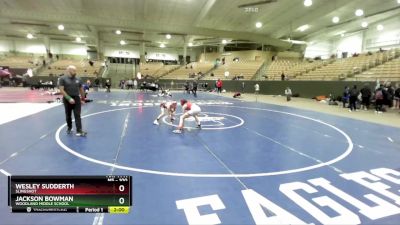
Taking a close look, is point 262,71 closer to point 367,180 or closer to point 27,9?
point 27,9

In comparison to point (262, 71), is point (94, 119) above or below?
below

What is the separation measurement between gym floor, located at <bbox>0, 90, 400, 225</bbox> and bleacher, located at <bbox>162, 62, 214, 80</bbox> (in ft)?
110

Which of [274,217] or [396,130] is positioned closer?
[274,217]

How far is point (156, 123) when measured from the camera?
34.0 feet

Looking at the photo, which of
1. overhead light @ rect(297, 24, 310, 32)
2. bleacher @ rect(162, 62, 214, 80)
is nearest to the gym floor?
overhead light @ rect(297, 24, 310, 32)

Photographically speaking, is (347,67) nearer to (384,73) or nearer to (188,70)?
(384,73)

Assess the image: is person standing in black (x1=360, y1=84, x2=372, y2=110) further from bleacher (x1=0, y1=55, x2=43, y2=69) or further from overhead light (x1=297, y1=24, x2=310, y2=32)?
bleacher (x1=0, y1=55, x2=43, y2=69)

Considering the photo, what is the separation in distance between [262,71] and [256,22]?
717 centimetres

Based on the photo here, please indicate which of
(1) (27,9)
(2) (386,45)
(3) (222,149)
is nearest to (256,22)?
(2) (386,45)

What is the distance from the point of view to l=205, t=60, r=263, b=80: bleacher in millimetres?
40319
